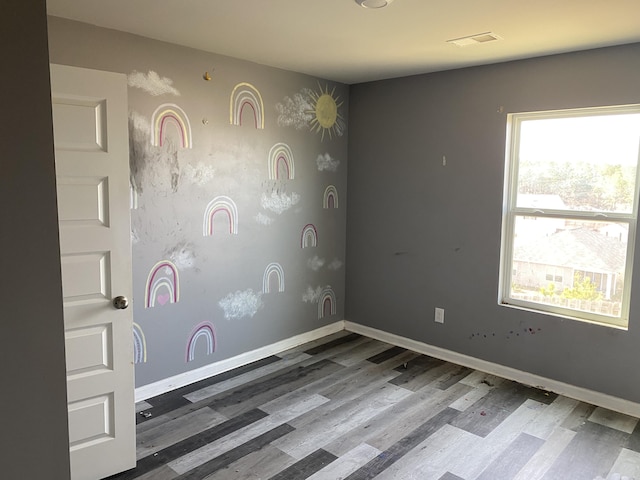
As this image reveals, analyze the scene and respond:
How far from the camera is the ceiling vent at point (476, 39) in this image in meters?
2.88

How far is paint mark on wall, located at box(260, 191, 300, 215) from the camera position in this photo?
13.0ft

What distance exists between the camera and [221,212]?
3.66 m

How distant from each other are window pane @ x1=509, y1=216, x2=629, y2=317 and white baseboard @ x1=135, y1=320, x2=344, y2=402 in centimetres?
179

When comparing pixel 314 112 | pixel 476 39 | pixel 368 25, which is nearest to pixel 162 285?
pixel 314 112

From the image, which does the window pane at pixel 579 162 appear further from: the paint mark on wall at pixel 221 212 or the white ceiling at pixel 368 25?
the paint mark on wall at pixel 221 212

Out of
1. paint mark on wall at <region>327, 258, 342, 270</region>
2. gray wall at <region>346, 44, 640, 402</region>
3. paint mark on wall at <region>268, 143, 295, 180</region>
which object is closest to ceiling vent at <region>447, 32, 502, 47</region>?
gray wall at <region>346, 44, 640, 402</region>

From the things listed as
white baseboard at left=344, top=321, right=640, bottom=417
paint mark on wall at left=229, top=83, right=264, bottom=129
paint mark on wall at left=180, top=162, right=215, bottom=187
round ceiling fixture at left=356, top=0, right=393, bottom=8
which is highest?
round ceiling fixture at left=356, top=0, right=393, bottom=8

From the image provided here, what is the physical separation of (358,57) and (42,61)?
2.76m

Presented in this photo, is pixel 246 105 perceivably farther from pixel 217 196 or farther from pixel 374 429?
pixel 374 429

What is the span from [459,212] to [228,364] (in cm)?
222

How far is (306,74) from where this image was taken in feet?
13.6

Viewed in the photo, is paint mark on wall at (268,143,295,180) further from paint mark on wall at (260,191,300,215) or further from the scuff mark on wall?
the scuff mark on wall

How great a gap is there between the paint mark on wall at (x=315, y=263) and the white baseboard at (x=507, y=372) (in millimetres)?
723

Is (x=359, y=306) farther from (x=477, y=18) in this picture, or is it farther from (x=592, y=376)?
(x=477, y=18)
